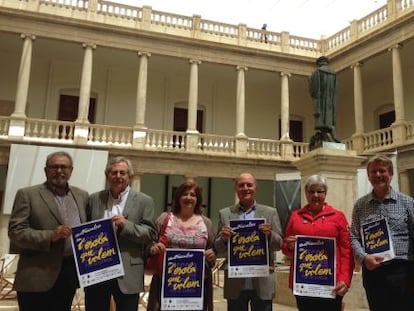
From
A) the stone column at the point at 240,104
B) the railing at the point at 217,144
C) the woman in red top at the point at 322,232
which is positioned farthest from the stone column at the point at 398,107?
the woman in red top at the point at 322,232

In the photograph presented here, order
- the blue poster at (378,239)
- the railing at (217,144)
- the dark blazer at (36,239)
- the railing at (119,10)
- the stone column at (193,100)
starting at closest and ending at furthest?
the dark blazer at (36,239) < the blue poster at (378,239) < the railing at (119,10) < the stone column at (193,100) < the railing at (217,144)

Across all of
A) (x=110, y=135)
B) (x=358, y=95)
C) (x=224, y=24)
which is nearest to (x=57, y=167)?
(x=110, y=135)

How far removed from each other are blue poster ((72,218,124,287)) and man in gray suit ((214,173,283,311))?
760 mm

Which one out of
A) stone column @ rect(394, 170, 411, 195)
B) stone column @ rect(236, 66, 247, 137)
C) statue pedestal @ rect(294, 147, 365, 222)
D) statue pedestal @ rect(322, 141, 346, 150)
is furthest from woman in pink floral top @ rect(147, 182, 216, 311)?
stone column @ rect(236, 66, 247, 137)

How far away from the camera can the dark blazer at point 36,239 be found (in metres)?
2.79

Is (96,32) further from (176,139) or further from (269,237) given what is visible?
(269,237)

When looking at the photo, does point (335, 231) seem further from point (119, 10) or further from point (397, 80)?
point (119, 10)

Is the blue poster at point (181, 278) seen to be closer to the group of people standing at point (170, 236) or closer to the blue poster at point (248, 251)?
the group of people standing at point (170, 236)

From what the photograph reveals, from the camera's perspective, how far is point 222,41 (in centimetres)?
1661

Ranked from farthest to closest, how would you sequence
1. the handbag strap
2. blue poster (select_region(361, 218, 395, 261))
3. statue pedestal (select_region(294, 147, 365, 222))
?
1. statue pedestal (select_region(294, 147, 365, 222))
2. the handbag strap
3. blue poster (select_region(361, 218, 395, 261))

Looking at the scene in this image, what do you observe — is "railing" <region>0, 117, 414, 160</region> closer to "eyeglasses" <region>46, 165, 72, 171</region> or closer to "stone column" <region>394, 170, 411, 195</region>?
"stone column" <region>394, 170, 411, 195</region>

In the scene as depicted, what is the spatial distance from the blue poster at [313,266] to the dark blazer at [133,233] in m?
1.05

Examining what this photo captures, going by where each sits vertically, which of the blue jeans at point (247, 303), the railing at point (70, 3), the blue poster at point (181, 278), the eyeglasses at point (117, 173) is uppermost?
the railing at point (70, 3)

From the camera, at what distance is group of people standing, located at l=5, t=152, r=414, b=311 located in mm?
2861
